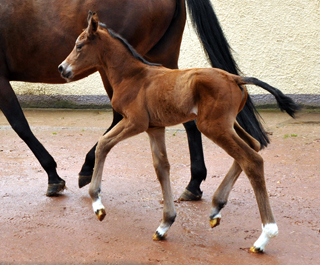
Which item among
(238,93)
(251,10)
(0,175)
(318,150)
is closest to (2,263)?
(238,93)

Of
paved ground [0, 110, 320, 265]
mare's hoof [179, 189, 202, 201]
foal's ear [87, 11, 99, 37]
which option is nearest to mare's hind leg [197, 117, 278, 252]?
paved ground [0, 110, 320, 265]

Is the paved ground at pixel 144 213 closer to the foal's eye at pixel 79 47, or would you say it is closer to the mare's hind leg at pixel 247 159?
the mare's hind leg at pixel 247 159

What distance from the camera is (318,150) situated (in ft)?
17.6

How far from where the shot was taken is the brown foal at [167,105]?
2.70 metres

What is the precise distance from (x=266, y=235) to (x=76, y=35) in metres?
2.36

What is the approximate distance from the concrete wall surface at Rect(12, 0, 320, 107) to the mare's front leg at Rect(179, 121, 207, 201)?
4005mm

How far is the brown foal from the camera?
2697 mm

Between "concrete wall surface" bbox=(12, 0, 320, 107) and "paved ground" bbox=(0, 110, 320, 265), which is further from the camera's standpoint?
"concrete wall surface" bbox=(12, 0, 320, 107)

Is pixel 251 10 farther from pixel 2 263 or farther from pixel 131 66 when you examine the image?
pixel 2 263

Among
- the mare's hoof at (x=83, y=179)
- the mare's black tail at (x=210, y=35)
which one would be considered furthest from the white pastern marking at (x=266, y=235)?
the mare's hoof at (x=83, y=179)

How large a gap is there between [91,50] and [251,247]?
1.68 meters

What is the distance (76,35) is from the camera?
3.89 metres

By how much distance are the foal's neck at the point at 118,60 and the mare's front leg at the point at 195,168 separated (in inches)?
44.3

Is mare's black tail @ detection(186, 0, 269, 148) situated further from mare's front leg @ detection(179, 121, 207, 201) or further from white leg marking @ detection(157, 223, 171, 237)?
white leg marking @ detection(157, 223, 171, 237)
